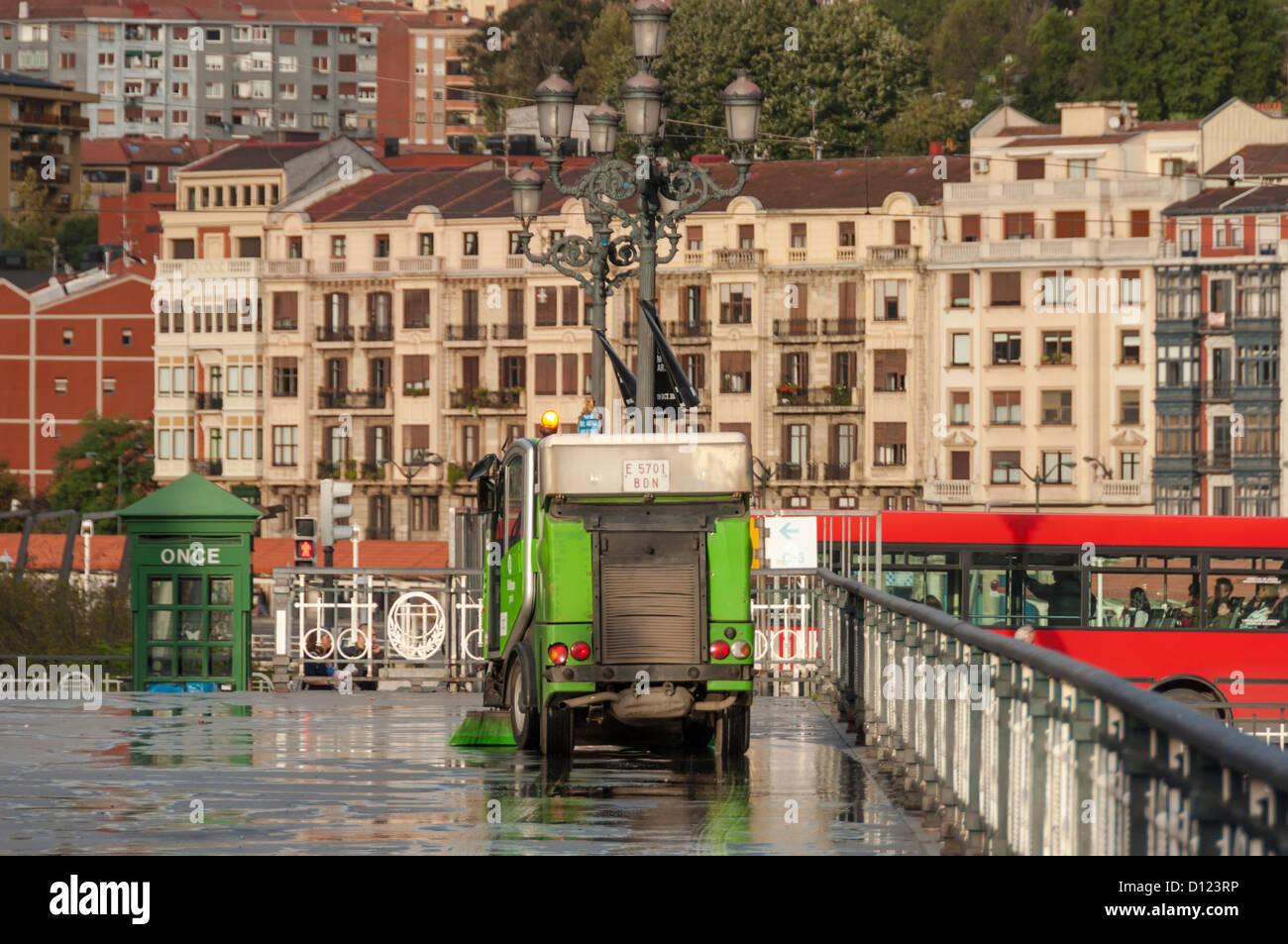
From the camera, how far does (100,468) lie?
375 feet

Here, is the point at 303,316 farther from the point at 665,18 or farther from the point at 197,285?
the point at 665,18

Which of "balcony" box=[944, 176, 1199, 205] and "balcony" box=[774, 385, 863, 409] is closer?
"balcony" box=[944, 176, 1199, 205]

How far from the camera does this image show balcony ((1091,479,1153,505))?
9050 cm

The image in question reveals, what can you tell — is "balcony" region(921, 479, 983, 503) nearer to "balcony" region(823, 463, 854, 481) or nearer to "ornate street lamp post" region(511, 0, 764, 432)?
"balcony" region(823, 463, 854, 481)

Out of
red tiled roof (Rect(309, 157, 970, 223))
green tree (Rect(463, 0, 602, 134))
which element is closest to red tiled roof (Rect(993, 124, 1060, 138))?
red tiled roof (Rect(309, 157, 970, 223))

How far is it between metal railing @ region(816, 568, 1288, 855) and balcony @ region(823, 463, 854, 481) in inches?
2999

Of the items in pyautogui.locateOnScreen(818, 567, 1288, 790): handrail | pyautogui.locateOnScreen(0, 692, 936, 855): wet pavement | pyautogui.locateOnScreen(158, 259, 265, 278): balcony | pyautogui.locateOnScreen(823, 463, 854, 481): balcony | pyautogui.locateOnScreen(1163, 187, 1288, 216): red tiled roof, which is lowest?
pyautogui.locateOnScreen(0, 692, 936, 855): wet pavement

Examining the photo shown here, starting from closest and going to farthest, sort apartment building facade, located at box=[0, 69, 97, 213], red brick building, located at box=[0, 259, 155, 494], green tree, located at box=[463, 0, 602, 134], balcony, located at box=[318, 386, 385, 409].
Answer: balcony, located at box=[318, 386, 385, 409]
red brick building, located at box=[0, 259, 155, 494]
green tree, located at box=[463, 0, 602, 134]
apartment building facade, located at box=[0, 69, 97, 213]

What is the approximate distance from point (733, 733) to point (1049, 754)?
266 inches

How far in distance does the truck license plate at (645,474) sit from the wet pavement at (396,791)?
1740 mm

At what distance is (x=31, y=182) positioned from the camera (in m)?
171

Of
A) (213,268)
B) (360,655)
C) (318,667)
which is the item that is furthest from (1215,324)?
(360,655)

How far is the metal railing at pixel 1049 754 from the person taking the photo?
6.21 m

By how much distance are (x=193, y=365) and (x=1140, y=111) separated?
1856 inches
